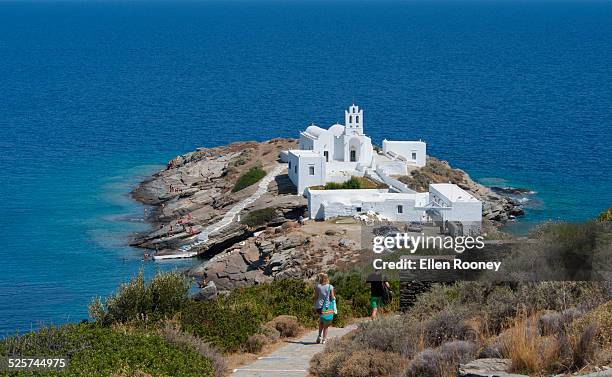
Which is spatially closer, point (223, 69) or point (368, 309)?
point (368, 309)

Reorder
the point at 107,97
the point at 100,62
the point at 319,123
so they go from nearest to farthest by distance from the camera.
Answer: the point at 319,123 < the point at 107,97 < the point at 100,62

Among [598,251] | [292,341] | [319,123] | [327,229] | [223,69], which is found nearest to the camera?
[598,251]

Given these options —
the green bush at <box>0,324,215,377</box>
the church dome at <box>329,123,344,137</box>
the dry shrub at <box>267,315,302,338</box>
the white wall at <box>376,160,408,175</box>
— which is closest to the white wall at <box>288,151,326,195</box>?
the white wall at <box>376,160,408,175</box>

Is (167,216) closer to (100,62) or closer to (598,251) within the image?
(598,251)

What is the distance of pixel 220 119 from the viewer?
10650 centimetres

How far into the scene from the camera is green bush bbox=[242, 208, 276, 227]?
2000 inches

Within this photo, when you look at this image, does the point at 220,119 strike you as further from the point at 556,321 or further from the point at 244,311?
the point at 556,321

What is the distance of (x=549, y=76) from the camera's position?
144m

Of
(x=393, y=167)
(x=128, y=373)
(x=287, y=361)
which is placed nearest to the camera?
(x=128, y=373)

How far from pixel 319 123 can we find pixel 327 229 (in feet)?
183

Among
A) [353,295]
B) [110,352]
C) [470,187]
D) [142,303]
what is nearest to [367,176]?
[470,187]

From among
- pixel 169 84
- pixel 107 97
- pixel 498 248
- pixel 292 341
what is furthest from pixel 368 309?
pixel 169 84

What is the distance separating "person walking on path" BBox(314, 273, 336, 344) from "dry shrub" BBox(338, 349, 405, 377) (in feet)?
9.92

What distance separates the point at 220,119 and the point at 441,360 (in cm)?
9421
